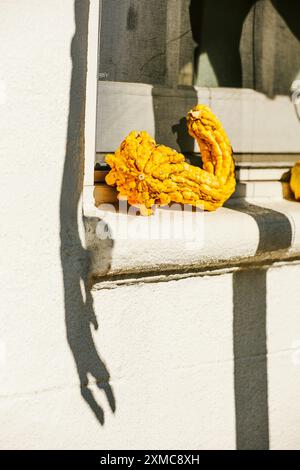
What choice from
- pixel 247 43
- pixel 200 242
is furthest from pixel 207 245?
pixel 247 43

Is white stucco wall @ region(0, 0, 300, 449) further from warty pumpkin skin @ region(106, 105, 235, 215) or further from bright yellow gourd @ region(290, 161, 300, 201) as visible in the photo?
bright yellow gourd @ region(290, 161, 300, 201)

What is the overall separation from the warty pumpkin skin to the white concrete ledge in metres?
0.09

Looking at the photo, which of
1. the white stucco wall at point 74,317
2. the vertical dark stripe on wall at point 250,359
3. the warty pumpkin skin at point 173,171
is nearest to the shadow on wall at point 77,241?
the white stucco wall at point 74,317

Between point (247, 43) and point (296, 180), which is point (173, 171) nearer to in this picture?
point (296, 180)

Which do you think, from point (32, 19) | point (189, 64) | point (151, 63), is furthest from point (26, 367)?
point (189, 64)

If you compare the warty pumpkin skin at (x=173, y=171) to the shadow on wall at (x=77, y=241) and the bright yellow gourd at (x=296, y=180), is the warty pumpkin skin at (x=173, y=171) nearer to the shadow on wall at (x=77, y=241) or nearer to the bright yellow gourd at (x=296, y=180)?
the shadow on wall at (x=77, y=241)

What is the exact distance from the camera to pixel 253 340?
2.52m

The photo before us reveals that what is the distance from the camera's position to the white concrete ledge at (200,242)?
2.08 m

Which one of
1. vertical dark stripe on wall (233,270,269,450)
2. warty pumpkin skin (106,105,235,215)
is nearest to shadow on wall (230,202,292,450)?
vertical dark stripe on wall (233,270,269,450)

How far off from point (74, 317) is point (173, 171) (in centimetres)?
69

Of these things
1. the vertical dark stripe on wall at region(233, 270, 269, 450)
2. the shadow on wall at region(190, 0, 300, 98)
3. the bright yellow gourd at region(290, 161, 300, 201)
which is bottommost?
the vertical dark stripe on wall at region(233, 270, 269, 450)

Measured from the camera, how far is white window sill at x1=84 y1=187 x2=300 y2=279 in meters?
2.08
